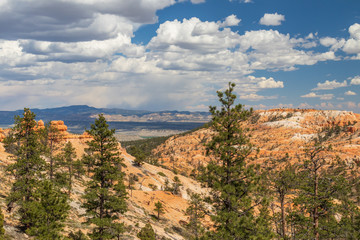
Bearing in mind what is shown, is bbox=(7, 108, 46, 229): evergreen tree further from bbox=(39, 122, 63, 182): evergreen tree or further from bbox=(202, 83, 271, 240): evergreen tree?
bbox=(202, 83, 271, 240): evergreen tree

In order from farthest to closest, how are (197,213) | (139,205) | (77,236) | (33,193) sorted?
(139,205) → (197,213) → (77,236) → (33,193)

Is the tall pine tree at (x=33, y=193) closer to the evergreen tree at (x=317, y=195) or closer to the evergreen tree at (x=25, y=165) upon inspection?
the evergreen tree at (x=25, y=165)

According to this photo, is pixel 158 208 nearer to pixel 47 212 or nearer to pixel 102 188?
pixel 102 188

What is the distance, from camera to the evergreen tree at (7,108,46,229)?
97.4ft

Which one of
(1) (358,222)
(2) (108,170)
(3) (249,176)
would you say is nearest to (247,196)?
(3) (249,176)

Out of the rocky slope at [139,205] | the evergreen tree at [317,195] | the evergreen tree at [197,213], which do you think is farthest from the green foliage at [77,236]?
the evergreen tree at [317,195]

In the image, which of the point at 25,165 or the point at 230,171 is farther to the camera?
the point at 25,165

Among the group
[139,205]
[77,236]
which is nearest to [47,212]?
[77,236]

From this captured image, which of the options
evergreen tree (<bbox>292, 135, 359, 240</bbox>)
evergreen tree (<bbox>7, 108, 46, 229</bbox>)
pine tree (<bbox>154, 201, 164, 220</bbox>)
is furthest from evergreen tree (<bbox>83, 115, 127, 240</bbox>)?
pine tree (<bbox>154, 201, 164, 220</bbox>)

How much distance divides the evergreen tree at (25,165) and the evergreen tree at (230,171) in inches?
862

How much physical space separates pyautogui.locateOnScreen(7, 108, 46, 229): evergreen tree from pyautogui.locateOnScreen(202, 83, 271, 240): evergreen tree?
2190cm

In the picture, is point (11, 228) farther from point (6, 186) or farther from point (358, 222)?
point (358, 222)

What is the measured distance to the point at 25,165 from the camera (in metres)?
30.4

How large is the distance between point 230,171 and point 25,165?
2475 centimetres
